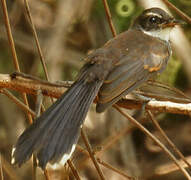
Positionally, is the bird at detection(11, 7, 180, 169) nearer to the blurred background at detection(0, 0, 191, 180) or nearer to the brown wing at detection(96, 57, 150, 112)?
the brown wing at detection(96, 57, 150, 112)

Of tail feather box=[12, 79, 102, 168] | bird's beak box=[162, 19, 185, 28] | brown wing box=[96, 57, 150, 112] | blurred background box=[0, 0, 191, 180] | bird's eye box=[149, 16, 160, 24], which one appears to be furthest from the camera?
blurred background box=[0, 0, 191, 180]

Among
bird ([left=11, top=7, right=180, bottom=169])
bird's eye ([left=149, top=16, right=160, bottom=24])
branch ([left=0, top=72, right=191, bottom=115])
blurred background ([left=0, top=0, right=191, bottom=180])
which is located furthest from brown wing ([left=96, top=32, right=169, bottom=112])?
blurred background ([left=0, top=0, right=191, bottom=180])

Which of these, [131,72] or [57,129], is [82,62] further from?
[57,129]

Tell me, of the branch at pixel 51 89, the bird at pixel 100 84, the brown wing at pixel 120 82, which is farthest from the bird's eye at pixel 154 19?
the branch at pixel 51 89

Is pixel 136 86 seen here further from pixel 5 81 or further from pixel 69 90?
pixel 5 81

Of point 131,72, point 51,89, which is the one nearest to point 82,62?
point 131,72

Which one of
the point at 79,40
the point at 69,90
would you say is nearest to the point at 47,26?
the point at 79,40

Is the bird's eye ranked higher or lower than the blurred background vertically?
higher

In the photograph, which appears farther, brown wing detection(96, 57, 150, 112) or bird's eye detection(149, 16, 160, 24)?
bird's eye detection(149, 16, 160, 24)
